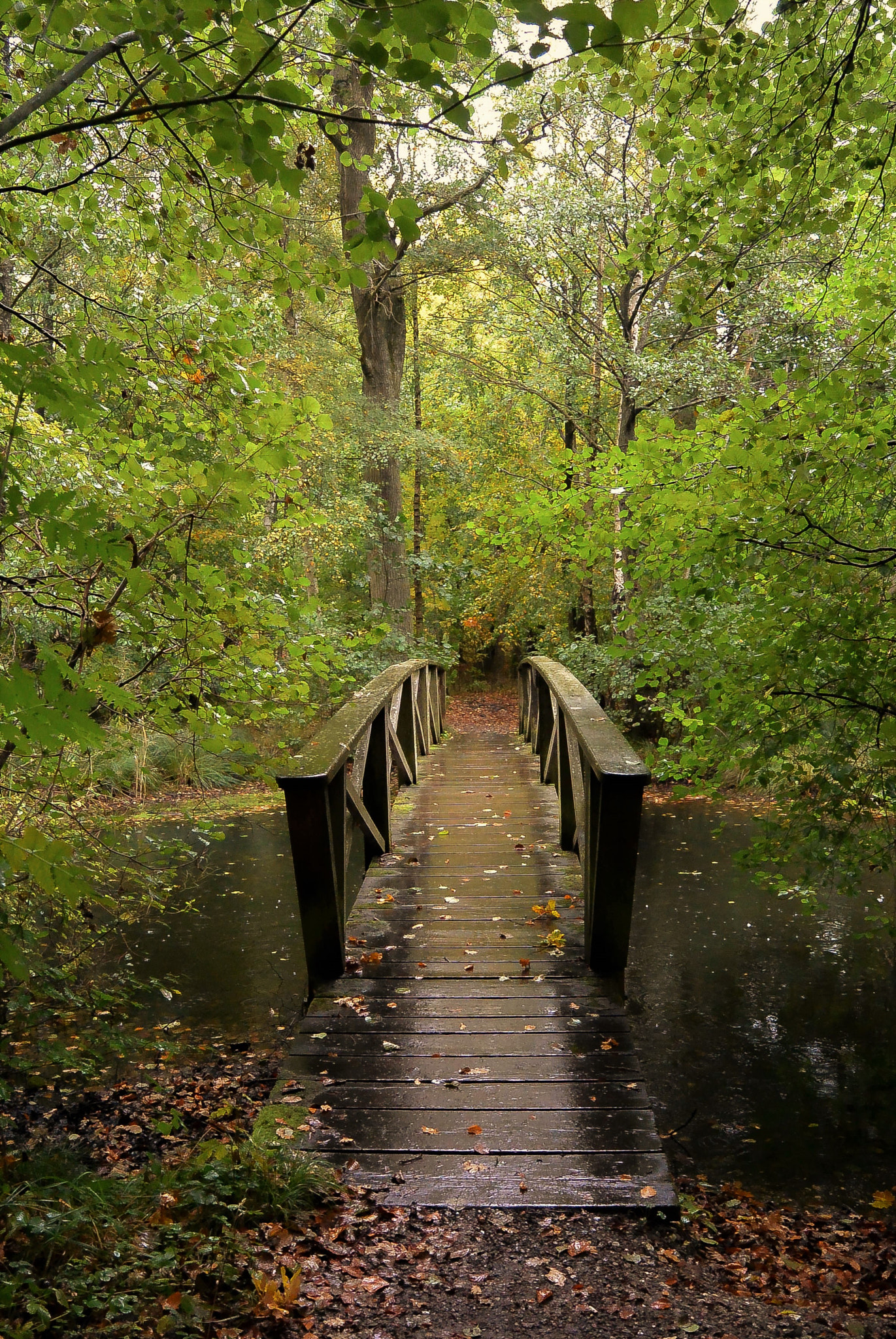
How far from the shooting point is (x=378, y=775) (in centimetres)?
501

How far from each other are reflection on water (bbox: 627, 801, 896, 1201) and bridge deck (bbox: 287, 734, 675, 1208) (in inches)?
43.9

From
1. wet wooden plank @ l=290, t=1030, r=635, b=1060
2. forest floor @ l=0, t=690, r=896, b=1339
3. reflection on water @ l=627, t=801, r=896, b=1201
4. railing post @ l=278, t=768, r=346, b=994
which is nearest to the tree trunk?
reflection on water @ l=627, t=801, r=896, b=1201

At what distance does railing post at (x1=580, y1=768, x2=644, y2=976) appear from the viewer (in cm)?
313

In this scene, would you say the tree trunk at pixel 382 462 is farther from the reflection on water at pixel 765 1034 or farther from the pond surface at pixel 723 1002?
the reflection on water at pixel 765 1034

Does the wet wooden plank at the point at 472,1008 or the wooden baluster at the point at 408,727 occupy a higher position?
the wet wooden plank at the point at 472,1008

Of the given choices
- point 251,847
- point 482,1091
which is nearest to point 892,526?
point 482,1091

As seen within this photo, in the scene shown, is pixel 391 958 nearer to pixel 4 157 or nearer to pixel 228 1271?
pixel 228 1271

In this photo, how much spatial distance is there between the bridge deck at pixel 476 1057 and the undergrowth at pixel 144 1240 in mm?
286

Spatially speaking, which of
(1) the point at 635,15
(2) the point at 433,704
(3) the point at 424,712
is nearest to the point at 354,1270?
(1) the point at 635,15

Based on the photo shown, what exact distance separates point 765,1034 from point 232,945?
3.56 metres

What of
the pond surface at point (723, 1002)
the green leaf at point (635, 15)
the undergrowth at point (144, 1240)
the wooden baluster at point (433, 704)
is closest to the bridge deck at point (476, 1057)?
the undergrowth at point (144, 1240)

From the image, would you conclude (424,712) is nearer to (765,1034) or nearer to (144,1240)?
(765,1034)

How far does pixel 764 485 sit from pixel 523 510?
133 centimetres

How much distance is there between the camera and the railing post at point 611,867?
10.3ft
